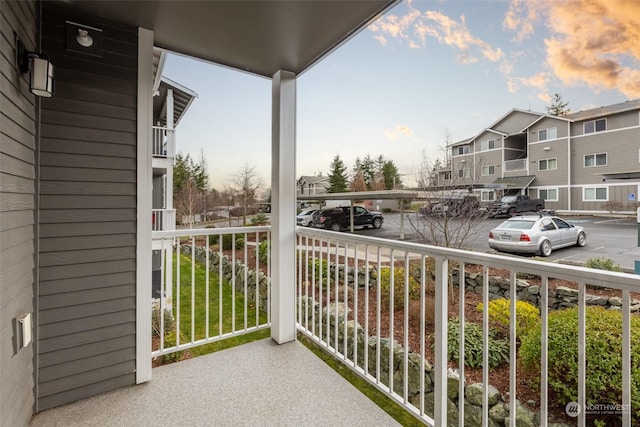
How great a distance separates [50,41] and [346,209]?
226cm

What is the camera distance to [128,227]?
2.23 metres

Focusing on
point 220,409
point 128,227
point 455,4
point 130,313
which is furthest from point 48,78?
point 455,4

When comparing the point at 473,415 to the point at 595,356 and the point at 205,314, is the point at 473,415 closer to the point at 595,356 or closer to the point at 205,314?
the point at 595,356

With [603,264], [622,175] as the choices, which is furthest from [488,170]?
[603,264]

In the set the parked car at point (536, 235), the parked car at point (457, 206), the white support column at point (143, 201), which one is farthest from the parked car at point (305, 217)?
the parked car at point (536, 235)

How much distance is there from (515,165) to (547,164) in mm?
139

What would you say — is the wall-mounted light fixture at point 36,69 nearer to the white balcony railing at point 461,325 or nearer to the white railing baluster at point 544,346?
the white balcony railing at point 461,325

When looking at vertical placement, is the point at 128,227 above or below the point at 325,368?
above

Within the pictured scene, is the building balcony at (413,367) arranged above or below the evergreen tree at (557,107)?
below

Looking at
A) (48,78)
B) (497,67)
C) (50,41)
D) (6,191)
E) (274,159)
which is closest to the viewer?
(6,191)

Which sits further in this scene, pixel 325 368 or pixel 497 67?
pixel 325 368

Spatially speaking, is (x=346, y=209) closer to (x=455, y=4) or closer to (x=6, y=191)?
(x=455, y=4)

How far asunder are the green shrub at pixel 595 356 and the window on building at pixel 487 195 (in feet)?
2.46

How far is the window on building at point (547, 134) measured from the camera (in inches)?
59.8
